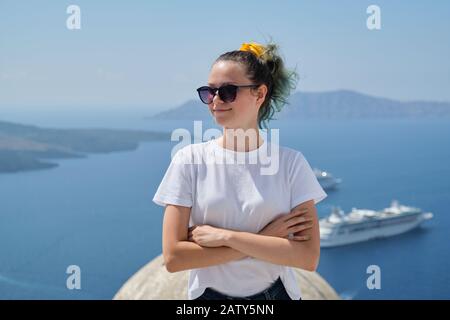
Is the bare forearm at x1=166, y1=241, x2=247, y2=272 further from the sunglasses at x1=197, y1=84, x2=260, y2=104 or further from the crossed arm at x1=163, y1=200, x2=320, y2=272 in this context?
the sunglasses at x1=197, y1=84, x2=260, y2=104

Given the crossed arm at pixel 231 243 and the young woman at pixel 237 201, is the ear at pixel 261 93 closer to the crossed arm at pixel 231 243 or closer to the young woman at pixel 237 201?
the young woman at pixel 237 201

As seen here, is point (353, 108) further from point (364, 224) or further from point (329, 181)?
point (364, 224)

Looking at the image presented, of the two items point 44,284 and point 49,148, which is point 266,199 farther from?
point 49,148

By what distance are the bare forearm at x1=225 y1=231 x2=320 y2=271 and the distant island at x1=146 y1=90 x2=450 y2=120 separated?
83959 millimetres

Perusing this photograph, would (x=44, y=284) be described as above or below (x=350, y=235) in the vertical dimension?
below


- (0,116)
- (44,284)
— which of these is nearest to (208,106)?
(44,284)

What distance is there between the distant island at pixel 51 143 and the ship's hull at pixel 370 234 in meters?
30.7

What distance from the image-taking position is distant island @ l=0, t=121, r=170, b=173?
252 ft

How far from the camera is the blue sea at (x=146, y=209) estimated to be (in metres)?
57.8

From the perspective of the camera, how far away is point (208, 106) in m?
2.38

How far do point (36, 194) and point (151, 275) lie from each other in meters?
69.6

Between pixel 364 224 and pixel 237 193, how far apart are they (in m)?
58.1
